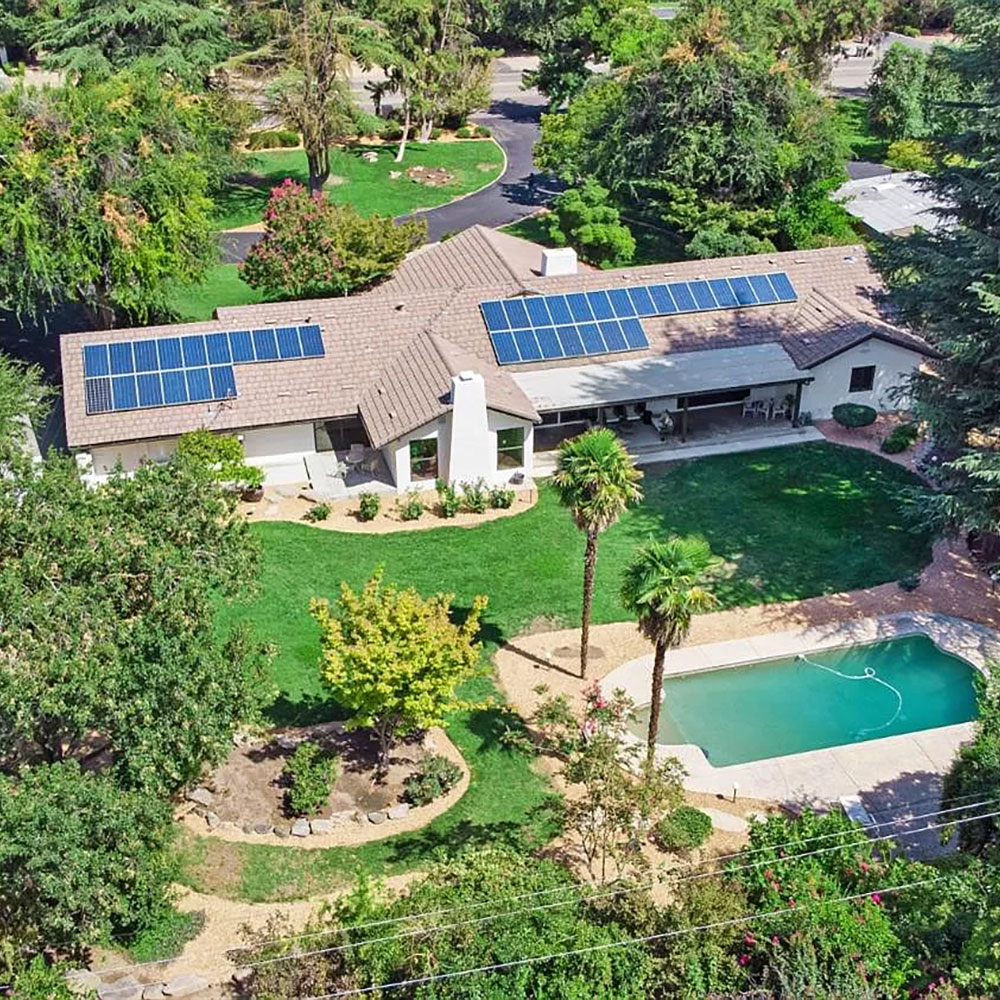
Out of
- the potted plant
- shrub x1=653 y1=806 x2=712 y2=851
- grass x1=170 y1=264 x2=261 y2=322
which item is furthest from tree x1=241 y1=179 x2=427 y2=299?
shrub x1=653 y1=806 x2=712 y2=851

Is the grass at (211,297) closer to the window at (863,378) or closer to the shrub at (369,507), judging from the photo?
the shrub at (369,507)

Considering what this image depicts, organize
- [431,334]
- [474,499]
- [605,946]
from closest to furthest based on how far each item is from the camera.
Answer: [605,946]
[474,499]
[431,334]

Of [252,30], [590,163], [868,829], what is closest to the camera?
[868,829]

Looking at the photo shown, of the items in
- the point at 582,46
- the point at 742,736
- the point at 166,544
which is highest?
the point at 582,46

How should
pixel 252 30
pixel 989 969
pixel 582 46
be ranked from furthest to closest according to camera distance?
pixel 582 46 → pixel 252 30 → pixel 989 969

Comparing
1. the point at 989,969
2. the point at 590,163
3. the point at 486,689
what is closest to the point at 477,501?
the point at 486,689

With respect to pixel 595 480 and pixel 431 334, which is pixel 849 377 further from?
pixel 595 480

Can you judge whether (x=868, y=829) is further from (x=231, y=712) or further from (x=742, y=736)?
(x=231, y=712)

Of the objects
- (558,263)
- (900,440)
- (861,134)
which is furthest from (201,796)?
(861,134)

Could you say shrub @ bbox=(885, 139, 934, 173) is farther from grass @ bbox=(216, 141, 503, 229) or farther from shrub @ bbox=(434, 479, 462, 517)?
shrub @ bbox=(434, 479, 462, 517)
